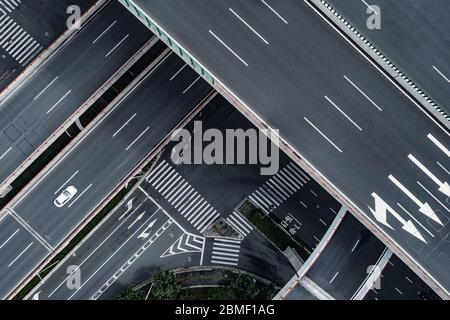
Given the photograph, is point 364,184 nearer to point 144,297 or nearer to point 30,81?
point 144,297

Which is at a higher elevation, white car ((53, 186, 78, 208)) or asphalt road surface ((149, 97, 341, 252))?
white car ((53, 186, 78, 208))

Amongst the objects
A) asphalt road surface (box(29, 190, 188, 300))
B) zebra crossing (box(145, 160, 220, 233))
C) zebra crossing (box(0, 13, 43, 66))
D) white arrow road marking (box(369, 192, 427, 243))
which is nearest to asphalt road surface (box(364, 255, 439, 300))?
white arrow road marking (box(369, 192, 427, 243))

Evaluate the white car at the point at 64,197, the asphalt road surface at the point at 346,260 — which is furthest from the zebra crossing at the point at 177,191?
the asphalt road surface at the point at 346,260

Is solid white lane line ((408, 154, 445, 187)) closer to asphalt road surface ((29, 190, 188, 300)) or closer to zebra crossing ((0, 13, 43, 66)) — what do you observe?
asphalt road surface ((29, 190, 188, 300))

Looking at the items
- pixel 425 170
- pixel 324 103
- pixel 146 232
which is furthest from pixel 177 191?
pixel 425 170

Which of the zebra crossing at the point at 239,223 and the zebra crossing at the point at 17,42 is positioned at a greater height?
the zebra crossing at the point at 17,42

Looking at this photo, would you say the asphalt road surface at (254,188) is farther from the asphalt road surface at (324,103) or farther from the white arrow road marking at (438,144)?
the white arrow road marking at (438,144)

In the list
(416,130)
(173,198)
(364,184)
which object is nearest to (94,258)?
(173,198)
